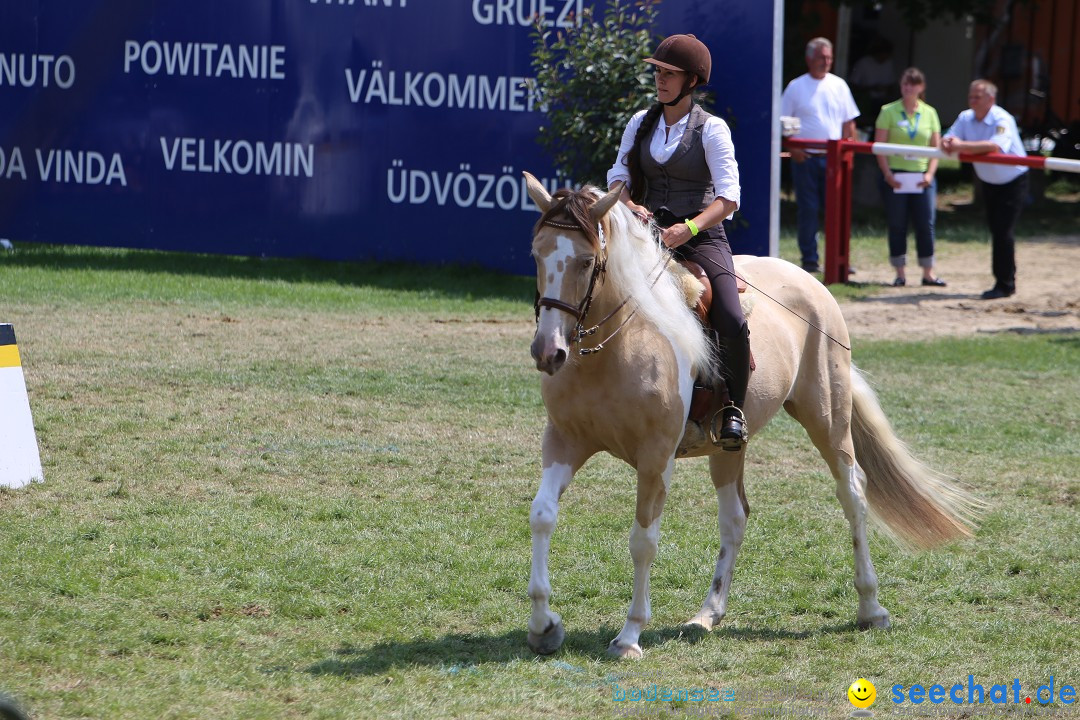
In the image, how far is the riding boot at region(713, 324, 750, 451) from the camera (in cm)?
536

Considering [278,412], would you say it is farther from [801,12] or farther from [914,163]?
[801,12]

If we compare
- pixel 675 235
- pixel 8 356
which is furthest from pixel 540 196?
pixel 8 356

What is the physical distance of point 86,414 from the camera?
8.58 metres

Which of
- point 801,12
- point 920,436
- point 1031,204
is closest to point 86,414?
point 920,436

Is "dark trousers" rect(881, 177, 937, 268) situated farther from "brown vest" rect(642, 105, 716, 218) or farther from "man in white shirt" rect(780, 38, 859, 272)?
"brown vest" rect(642, 105, 716, 218)

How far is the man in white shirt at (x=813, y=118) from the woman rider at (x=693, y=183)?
9977 millimetres

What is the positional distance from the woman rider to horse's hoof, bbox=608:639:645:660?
0.96 meters

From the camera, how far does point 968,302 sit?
47.8 feet

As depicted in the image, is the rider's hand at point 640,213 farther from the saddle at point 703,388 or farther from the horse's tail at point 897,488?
the horse's tail at point 897,488

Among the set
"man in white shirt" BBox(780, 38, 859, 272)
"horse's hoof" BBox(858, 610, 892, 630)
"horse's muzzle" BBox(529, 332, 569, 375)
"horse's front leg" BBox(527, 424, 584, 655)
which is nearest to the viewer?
"horse's muzzle" BBox(529, 332, 569, 375)

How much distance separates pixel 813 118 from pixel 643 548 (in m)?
11.1

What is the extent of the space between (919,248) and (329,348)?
7.98 metres

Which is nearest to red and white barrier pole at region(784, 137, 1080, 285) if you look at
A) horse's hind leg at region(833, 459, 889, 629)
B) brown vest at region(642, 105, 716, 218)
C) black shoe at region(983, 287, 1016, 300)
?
black shoe at region(983, 287, 1016, 300)

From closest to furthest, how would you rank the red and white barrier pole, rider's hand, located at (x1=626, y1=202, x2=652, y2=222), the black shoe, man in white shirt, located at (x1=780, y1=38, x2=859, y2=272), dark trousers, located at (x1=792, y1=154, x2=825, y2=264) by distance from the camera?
rider's hand, located at (x1=626, y1=202, x2=652, y2=222) < the red and white barrier pole < the black shoe < man in white shirt, located at (x1=780, y1=38, x2=859, y2=272) < dark trousers, located at (x1=792, y1=154, x2=825, y2=264)
